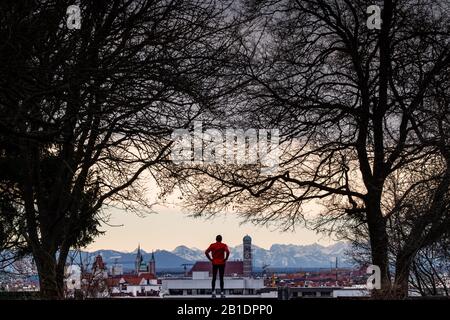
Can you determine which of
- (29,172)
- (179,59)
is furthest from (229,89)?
(29,172)

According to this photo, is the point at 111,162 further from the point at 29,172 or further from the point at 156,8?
the point at 156,8


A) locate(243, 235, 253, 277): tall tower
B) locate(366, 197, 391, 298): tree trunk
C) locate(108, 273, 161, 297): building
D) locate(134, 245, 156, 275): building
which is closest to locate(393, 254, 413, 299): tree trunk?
locate(366, 197, 391, 298): tree trunk

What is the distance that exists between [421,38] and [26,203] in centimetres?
1176

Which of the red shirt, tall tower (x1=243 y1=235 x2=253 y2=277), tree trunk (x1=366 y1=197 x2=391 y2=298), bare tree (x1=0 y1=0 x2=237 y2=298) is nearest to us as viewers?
bare tree (x1=0 y1=0 x2=237 y2=298)

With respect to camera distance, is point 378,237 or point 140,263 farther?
point 140,263

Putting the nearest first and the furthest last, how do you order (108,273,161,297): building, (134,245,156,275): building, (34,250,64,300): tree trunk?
(34,250,64,300): tree trunk
(108,273,161,297): building
(134,245,156,275): building

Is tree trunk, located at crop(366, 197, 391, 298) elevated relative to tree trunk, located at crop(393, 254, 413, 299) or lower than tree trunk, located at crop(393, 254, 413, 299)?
elevated

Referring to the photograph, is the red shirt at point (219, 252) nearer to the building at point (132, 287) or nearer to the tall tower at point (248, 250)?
the building at point (132, 287)

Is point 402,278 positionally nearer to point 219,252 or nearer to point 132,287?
point 219,252

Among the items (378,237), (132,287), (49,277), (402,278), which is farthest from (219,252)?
(132,287)

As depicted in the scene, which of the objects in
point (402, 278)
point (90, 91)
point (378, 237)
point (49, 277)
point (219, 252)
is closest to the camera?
point (90, 91)

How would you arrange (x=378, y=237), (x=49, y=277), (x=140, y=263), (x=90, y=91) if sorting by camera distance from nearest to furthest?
(x=90, y=91), (x=49, y=277), (x=378, y=237), (x=140, y=263)

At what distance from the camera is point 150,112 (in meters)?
19.6

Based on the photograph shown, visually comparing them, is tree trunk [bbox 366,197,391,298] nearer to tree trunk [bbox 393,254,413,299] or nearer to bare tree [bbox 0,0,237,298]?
tree trunk [bbox 393,254,413,299]
